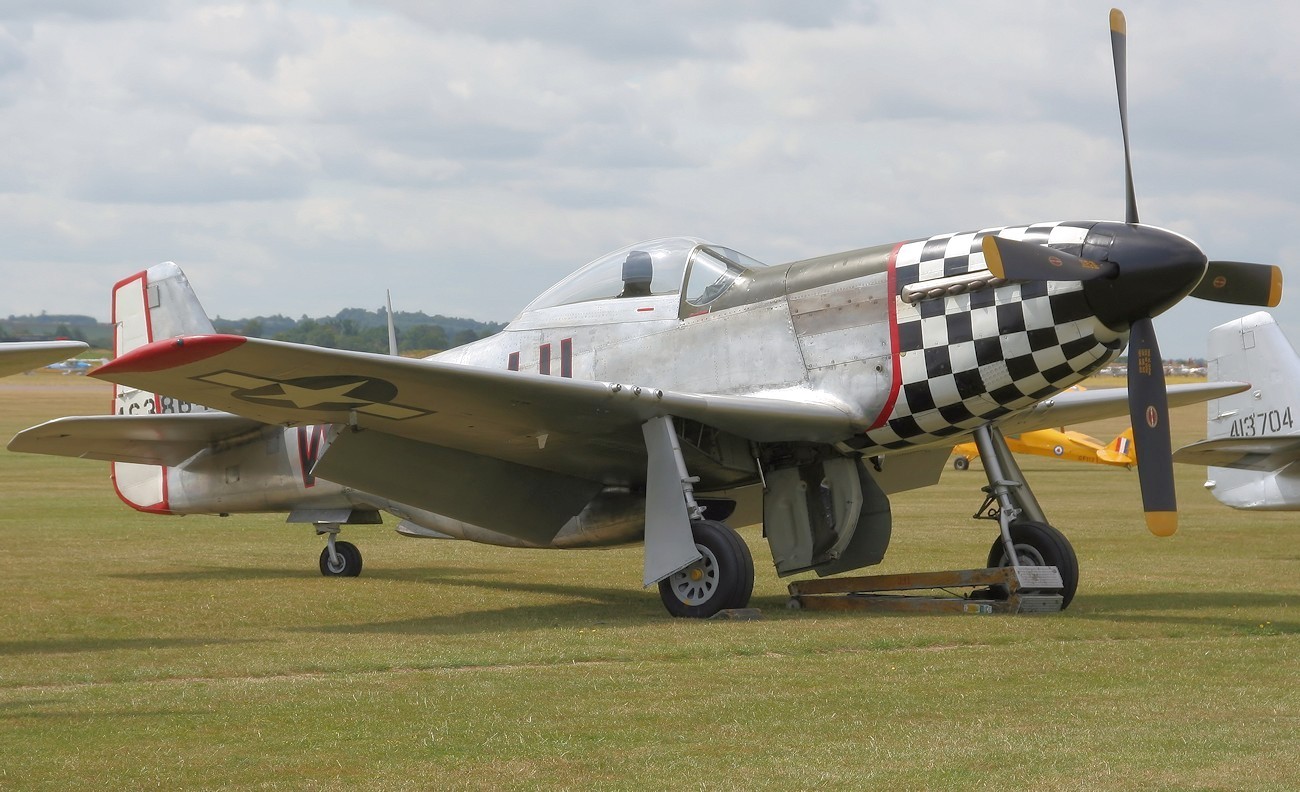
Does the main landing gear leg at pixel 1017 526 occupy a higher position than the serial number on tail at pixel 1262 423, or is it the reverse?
the serial number on tail at pixel 1262 423

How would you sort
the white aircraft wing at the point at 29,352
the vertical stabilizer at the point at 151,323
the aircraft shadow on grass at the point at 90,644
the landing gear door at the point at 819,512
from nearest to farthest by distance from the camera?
1. the white aircraft wing at the point at 29,352
2. the aircraft shadow on grass at the point at 90,644
3. the landing gear door at the point at 819,512
4. the vertical stabilizer at the point at 151,323

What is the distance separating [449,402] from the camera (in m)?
9.05

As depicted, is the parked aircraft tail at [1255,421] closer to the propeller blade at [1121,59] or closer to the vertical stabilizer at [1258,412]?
the vertical stabilizer at [1258,412]

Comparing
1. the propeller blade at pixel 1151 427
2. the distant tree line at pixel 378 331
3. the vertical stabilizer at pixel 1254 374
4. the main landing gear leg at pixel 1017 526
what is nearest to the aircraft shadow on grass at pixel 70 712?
the main landing gear leg at pixel 1017 526

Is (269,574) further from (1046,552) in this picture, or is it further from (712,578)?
(1046,552)

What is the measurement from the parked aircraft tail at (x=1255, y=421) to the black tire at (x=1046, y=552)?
170 inches

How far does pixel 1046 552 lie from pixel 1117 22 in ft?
12.7

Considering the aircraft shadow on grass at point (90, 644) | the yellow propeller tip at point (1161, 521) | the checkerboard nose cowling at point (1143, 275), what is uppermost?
the checkerboard nose cowling at point (1143, 275)

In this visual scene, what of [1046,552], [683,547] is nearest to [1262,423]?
[1046,552]

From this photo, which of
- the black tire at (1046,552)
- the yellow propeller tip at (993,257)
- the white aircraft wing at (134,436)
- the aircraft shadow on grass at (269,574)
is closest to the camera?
the yellow propeller tip at (993,257)

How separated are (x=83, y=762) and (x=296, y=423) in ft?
15.8

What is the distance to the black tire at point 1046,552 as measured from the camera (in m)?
9.79

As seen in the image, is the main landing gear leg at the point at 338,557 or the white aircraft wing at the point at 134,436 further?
the main landing gear leg at the point at 338,557

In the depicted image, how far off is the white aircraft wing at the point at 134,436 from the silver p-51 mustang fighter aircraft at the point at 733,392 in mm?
45
